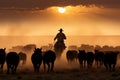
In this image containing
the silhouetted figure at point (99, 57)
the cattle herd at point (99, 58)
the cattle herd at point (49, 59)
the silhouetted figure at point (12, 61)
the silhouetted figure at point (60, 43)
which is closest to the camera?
the silhouetted figure at point (12, 61)

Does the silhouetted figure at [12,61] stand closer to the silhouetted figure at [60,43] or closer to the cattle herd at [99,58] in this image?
the silhouetted figure at [60,43]

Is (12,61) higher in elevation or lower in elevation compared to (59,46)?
lower

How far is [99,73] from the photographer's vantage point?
39.8 metres

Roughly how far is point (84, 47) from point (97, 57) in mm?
18294

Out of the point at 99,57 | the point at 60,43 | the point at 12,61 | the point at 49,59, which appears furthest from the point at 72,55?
the point at 12,61

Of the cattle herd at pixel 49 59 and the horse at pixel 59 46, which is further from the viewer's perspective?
the horse at pixel 59 46

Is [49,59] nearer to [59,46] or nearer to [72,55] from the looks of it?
[59,46]

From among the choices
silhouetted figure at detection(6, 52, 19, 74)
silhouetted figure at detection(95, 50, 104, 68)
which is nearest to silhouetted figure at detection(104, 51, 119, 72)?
silhouetted figure at detection(95, 50, 104, 68)

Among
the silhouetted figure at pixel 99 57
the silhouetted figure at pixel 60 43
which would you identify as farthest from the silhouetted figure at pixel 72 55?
the silhouetted figure at pixel 99 57

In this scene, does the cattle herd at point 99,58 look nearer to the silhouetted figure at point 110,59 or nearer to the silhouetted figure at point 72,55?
the silhouetted figure at point 110,59

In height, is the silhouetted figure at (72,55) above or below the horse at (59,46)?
below

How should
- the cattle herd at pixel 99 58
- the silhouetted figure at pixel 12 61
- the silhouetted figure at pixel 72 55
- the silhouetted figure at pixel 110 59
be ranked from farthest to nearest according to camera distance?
the silhouetted figure at pixel 72 55
the cattle herd at pixel 99 58
the silhouetted figure at pixel 110 59
the silhouetted figure at pixel 12 61

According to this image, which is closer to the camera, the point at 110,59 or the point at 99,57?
the point at 110,59

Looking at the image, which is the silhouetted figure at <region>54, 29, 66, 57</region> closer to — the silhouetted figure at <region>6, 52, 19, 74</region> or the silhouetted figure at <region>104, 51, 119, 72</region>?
the silhouetted figure at <region>104, 51, 119, 72</region>
